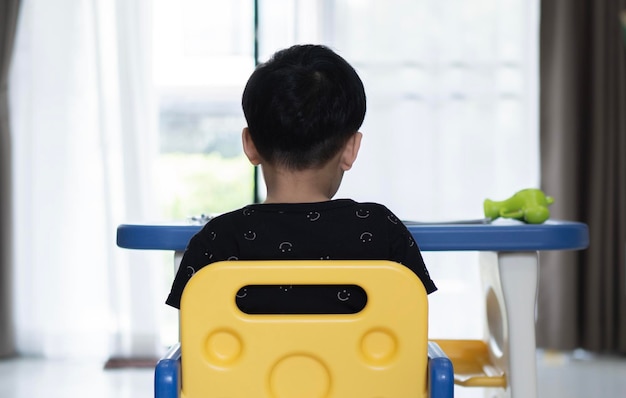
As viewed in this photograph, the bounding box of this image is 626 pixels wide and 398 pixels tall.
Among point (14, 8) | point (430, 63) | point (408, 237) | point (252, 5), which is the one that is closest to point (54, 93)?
point (14, 8)

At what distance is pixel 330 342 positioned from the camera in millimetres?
952

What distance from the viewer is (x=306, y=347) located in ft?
3.13

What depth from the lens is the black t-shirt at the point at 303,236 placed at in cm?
104

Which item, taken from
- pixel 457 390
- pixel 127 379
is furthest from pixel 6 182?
pixel 457 390

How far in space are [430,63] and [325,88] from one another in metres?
2.03

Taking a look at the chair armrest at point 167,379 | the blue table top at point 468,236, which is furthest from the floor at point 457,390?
the chair armrest at point 167,379

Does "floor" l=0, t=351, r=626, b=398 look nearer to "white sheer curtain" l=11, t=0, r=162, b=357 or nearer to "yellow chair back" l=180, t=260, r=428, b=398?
"white sheer curtain" l=11, t=0, r=162, b=357

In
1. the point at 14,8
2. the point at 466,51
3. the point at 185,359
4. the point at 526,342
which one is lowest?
the point at 526,342

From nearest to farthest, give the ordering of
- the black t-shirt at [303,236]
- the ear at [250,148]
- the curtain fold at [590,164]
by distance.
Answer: the black t-shirt at [303,236] < the ear at [250,148] < the curtain fold at [590,164]

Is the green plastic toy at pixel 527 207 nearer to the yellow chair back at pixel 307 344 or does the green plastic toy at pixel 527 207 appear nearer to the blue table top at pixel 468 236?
the blue table top at pixel 468 236

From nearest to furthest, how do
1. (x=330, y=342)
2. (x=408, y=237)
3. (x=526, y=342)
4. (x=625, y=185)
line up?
(x=330, y=342), (x=408, y=237), (x=526, y=342), (x=625, y=185)

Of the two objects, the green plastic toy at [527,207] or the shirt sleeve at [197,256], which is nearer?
the shirt sleeve at [197,256]

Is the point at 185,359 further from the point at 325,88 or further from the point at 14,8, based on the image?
the point at 14,8

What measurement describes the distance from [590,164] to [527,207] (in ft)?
5.33
